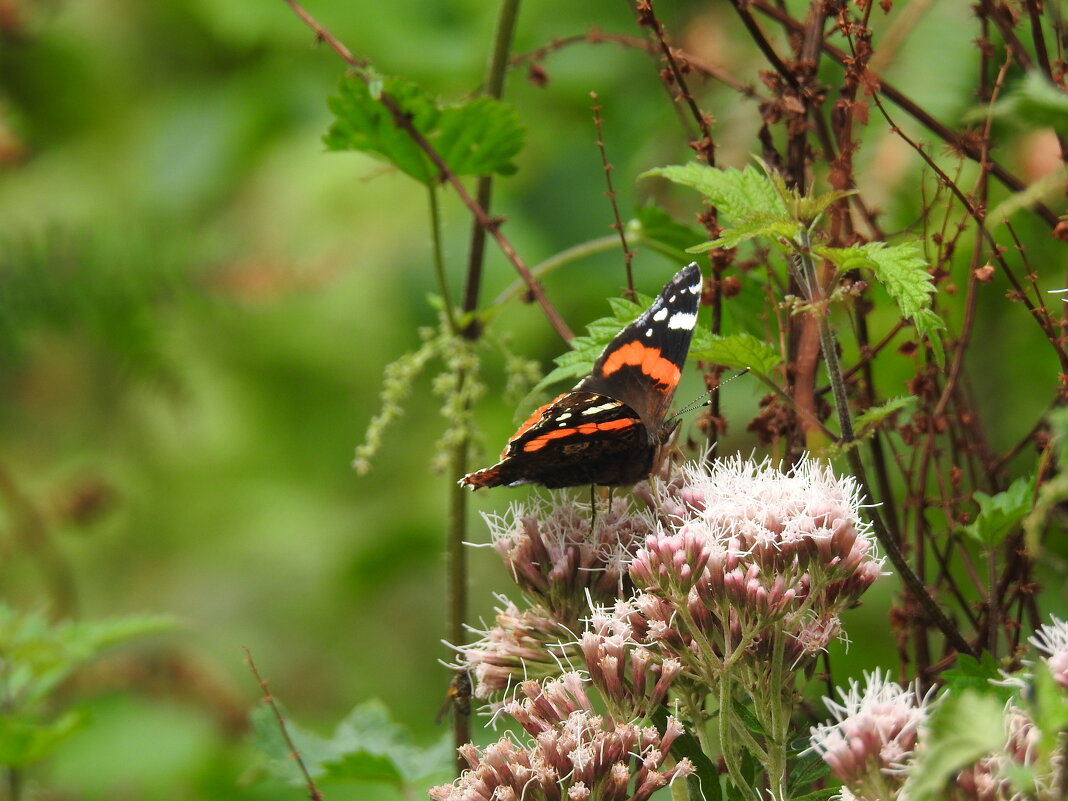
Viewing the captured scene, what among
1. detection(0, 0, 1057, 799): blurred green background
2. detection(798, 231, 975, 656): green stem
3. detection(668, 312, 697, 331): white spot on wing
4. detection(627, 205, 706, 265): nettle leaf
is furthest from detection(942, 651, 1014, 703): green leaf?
detection(0, 0, 1057, 799): blurred green background

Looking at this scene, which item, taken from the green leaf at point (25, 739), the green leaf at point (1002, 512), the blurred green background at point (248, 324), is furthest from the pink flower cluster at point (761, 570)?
the blurred green background at point (248, 324)

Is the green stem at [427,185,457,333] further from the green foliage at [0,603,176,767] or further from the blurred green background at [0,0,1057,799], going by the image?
the blurred green background at [0,0,1057,799]

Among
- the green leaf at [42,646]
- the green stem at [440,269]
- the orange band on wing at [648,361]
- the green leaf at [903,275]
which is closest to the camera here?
the green leaf at [903,275]

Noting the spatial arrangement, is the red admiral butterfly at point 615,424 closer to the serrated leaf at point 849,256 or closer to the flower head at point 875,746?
the serrated leaf at point 849,256

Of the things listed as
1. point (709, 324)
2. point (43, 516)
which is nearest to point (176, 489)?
point (43, 516)

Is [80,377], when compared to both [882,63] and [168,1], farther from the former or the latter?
[882,63]
